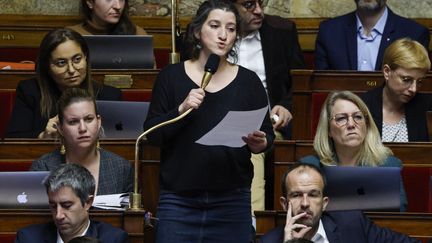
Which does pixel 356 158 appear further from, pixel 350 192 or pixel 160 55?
pixel 160 55

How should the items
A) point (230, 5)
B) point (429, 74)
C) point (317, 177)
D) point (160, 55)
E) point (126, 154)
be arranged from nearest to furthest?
point (317, 177) → point (230, 5) → point (126, 154) → point (429, 74) → point (160, 55)

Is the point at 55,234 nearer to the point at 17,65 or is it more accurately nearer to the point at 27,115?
the point at 27,115

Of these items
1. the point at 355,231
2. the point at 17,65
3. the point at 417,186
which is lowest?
the point at 355,231

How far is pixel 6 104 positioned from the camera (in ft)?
16.5

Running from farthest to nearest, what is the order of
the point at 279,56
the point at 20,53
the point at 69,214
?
the point at 20,53, the point at 279,56, the point at 69,214

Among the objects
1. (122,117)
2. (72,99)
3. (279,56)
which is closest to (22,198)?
(72,99)

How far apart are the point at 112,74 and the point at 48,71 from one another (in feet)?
1.30

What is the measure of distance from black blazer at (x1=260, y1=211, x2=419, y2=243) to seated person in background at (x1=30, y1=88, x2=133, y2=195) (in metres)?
0.67

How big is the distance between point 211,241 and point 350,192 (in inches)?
16.4

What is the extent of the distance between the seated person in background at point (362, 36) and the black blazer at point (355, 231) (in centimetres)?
151

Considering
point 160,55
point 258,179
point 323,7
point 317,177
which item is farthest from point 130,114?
point 323,7

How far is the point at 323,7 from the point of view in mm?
6062

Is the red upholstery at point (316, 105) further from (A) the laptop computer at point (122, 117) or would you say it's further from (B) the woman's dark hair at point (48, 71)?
(B) the woman's dark hair at point (48, 71)

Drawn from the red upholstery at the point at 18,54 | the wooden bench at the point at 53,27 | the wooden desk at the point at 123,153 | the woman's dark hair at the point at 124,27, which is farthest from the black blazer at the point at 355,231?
the red upholstery at the point at 18,54
